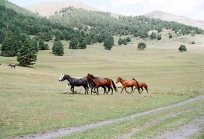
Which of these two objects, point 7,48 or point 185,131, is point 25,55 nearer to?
point 7,48

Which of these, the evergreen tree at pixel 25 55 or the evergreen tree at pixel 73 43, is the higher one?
the evergreen tree at pixel 73 43

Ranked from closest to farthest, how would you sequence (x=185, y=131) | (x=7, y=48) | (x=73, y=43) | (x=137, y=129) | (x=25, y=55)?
(x=185, y=131) < (x=137, y=129) < (x=25, y=55) < (x=7, y=48) < (x=73, y=43)

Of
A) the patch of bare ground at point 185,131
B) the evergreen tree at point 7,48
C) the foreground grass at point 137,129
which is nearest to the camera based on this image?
the patch of bare ground at point 185,131

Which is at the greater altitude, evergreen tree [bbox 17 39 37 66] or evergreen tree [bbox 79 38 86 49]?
evergreen tree [bbox 79 38 86 49]

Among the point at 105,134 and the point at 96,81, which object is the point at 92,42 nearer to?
the point at 96,81

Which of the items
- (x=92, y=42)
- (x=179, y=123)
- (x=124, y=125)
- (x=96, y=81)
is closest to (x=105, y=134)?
(x=124, y=125)

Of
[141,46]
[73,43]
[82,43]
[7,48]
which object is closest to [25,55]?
[7,48]

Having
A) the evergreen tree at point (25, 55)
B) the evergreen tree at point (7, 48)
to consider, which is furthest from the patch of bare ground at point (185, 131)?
the evergreen tree at point (7, 48)

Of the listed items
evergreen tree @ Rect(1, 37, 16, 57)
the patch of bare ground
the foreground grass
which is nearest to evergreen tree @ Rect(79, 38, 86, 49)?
evergreen tree @ Rect(1, 37, 16, 57)

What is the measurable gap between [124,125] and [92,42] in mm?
180777

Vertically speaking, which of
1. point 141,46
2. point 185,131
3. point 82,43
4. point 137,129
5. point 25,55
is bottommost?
point 137,129

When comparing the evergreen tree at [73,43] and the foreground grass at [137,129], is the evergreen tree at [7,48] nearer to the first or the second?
the evergreen tree at [73,43]

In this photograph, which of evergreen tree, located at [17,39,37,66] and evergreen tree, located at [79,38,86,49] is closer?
evergreen tree, located at [17,39,37,66]

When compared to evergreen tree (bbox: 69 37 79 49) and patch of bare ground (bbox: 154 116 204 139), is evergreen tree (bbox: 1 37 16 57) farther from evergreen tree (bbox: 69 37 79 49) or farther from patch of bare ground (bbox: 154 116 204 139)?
patch of bare ground (bbox: 154 116 204 139)
